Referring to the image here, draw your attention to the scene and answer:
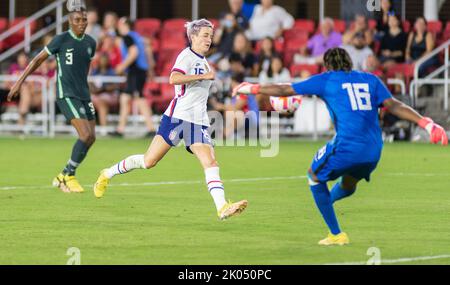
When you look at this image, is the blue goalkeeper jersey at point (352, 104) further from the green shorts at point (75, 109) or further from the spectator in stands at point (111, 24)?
the spectator in stands at point (111, 24)

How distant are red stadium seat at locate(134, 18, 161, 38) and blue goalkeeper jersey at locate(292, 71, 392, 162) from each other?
68.4 ft

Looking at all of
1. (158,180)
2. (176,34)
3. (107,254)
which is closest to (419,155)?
(158,180)

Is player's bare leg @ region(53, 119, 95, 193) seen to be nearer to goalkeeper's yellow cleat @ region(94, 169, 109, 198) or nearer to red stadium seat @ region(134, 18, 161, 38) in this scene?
goalkeeper's yellow cleat @ region(94, 169, 109, 198)

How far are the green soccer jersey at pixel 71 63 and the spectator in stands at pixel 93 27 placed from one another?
13541 mm

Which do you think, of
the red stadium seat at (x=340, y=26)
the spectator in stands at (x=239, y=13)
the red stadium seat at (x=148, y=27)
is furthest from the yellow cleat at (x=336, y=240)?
the red stadium seat at (x=148, y=27)

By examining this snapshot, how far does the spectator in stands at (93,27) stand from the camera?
99.0 ft

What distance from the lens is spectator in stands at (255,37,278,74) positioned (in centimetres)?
2783

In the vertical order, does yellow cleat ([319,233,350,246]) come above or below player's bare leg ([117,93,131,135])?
below

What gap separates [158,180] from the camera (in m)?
18.0

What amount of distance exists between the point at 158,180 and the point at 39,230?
6.09 meters

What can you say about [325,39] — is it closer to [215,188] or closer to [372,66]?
[372,66]

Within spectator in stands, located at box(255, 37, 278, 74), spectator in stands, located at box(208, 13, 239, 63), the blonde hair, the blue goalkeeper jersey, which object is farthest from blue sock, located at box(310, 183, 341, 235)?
spectator in stands, located at box(208, 13, 239, 63)

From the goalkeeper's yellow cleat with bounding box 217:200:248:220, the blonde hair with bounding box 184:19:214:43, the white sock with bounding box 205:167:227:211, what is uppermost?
the blonde hair with bounding box 184:19:214:43
